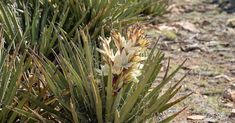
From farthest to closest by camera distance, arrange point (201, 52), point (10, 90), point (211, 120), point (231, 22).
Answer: point (231, 22), point (201, 52), point (211, 120), point (10, 90)

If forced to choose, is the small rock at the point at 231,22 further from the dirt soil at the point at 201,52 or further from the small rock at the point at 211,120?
the small rock at the point at 211,120

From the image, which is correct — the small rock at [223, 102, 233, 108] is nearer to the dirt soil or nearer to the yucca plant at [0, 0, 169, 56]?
the dirt soil

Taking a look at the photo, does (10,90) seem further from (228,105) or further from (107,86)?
(228,105)

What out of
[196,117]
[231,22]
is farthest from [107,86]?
[231,22]

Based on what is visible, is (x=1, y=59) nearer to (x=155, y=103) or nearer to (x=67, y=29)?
(x=155, y=103)

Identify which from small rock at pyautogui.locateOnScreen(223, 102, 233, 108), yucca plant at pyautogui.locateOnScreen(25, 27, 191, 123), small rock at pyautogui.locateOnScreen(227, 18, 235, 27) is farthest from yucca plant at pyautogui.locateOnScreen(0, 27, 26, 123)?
small rock at pyautogui.locateOnScreen(227, 18, 235, 27)

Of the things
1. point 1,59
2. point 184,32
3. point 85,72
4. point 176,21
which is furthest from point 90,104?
point 176,21

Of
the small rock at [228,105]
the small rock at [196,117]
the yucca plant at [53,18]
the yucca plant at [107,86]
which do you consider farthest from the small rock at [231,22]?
the yucca plant at [107,86]
